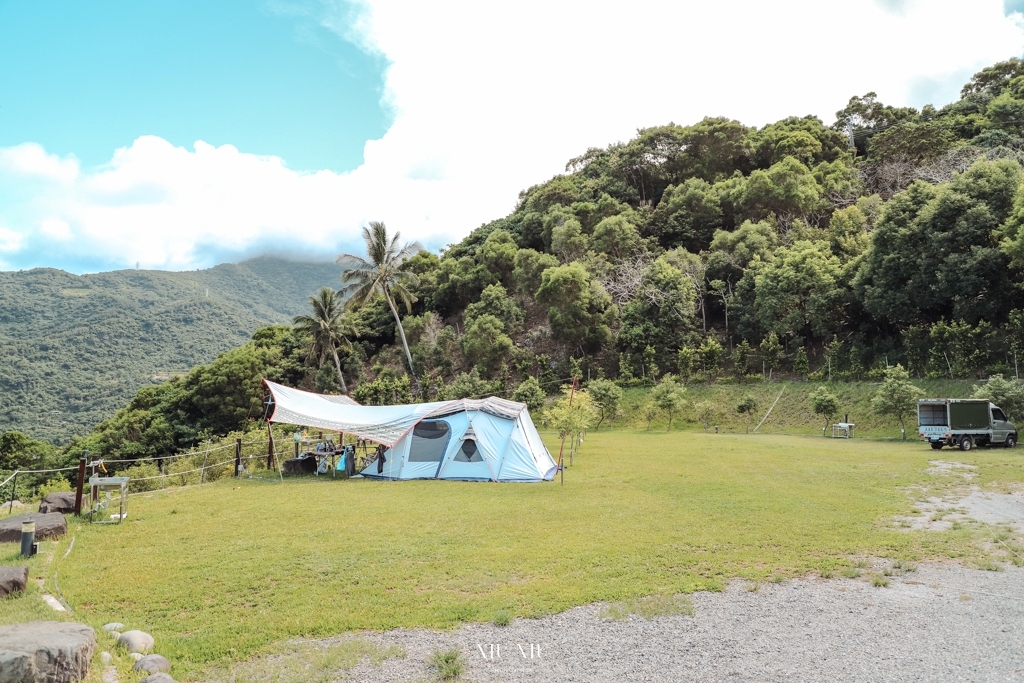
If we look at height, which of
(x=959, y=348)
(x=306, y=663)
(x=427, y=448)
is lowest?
(x=306, y=663)

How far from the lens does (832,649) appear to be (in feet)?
18.0

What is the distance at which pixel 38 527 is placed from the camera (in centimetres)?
977

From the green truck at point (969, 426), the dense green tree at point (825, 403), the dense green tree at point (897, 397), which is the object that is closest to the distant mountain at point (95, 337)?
the dense green tree at point (825, 403)

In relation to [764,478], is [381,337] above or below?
above

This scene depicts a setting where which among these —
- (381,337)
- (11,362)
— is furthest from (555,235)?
(11,362)

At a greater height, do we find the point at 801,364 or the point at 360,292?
the point at 360,292

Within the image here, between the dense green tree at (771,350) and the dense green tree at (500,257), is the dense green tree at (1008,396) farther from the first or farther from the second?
the dense green tree at (500,257)

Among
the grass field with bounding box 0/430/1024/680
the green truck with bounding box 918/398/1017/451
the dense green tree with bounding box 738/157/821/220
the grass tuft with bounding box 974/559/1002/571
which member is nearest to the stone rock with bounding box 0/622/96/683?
the grass field with bounding box 0/430/1024/680

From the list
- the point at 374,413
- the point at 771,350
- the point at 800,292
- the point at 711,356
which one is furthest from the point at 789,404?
the point at 374,413

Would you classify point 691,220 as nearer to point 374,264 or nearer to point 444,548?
point 374,264

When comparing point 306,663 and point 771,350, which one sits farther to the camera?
point 771,350

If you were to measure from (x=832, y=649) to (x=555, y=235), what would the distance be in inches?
1741

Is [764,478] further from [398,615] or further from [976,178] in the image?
[976,178]

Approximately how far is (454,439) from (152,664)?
38.5ft
